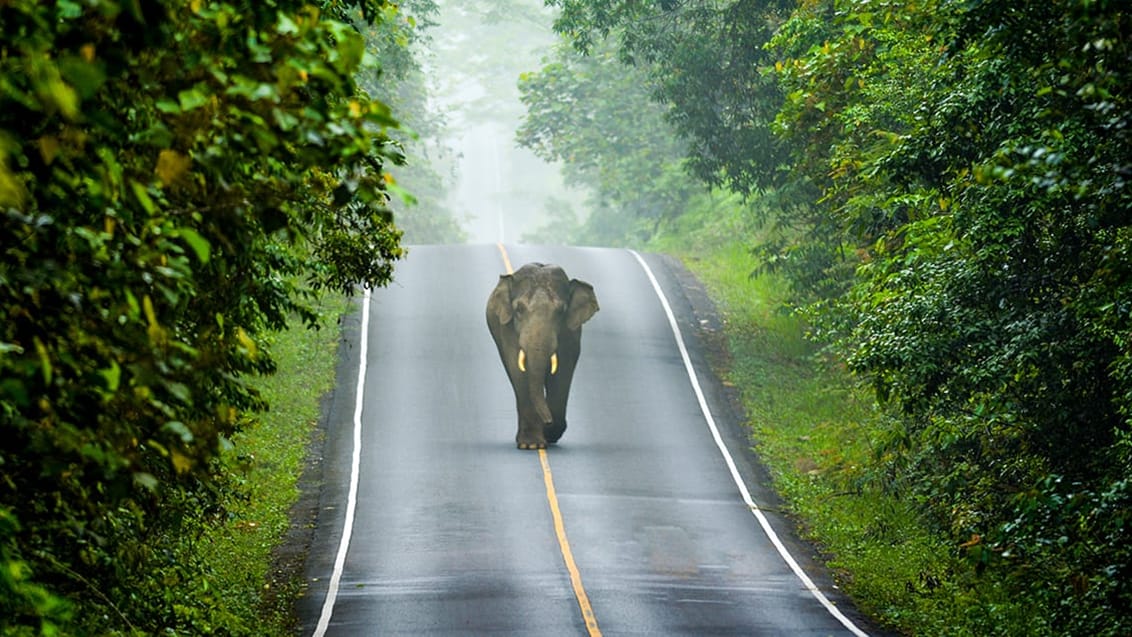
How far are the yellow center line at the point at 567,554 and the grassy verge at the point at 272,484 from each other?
9.60 ft

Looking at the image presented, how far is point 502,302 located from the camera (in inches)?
965

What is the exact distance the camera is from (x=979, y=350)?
16375 mm

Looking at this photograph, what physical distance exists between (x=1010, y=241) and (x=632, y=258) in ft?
83.8

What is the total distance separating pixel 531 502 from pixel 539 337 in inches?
124

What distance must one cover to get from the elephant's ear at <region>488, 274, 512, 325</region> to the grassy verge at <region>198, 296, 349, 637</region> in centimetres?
380

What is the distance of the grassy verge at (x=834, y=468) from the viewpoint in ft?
55.3

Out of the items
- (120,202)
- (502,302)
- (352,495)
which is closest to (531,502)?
(352,495)

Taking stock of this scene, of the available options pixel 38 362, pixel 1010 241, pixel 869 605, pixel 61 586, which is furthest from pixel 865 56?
pixel 38 362

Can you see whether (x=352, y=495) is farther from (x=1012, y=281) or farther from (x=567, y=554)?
(x=1012, y=281)

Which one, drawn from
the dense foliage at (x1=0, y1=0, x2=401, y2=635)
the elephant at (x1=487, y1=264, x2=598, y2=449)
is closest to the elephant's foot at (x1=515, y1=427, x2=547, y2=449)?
the elephant at (x1=487, y1=264, x2=598, y2=449)

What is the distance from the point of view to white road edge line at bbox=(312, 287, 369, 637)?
16.5m

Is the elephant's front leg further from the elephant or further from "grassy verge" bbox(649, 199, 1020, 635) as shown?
"grassy verge" bbox(649, 199, 1020, 635)

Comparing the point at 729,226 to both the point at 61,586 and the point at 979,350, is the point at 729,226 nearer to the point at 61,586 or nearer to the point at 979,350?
the point at 979,350

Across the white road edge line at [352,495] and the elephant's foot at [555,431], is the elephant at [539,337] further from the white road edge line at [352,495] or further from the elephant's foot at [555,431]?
the white road edge line at [352,495]
